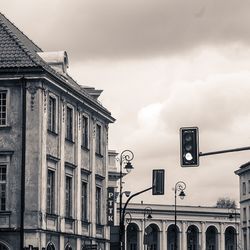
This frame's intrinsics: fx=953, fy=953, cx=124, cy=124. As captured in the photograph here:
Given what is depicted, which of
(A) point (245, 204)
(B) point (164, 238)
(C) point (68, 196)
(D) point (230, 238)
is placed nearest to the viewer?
(C) point (68, 196)

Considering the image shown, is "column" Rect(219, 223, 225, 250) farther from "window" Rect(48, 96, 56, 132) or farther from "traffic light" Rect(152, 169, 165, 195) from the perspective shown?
"window" Rect(48, 96, 56, 132)

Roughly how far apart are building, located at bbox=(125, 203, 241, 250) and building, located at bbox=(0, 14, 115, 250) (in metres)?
60.0

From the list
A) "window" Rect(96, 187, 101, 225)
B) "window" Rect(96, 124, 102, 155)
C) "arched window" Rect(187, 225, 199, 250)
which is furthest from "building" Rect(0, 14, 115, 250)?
"arched window" Rect(187, 225, 199, 250)

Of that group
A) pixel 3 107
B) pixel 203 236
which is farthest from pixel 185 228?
pixel 3 107

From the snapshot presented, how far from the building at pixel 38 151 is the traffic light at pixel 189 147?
1826cm

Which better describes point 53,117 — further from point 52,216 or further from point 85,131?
point 85,131

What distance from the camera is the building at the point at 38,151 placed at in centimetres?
4591

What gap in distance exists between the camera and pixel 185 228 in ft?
396

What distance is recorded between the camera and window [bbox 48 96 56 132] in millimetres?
48188

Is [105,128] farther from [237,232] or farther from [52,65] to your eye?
[237,232]

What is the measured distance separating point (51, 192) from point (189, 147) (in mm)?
20884

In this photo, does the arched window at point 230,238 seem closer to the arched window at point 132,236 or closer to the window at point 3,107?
the arched window at point 132,236

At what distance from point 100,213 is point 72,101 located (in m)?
9.25

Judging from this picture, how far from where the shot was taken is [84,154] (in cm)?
5403
